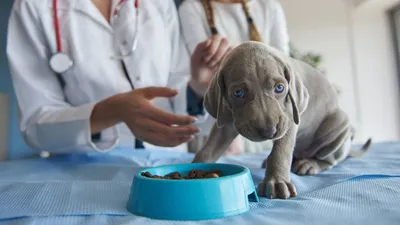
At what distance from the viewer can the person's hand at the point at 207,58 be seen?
69cm

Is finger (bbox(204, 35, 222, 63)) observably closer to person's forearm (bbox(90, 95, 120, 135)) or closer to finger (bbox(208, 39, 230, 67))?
finger (bbox(208, 39, 230, 67))

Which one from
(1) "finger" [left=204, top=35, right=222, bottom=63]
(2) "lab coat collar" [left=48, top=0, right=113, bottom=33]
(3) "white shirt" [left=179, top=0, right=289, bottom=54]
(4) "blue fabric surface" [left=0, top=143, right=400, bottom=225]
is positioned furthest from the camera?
(3) "white shirt" [left=179, top=0, right=289, bottom=54]

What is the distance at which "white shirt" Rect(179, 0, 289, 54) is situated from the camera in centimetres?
120

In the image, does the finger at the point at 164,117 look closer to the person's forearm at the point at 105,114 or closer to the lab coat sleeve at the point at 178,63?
the person's forearm at the point at 105,114

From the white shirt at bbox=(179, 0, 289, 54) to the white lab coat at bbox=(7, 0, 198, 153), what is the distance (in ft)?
0.35

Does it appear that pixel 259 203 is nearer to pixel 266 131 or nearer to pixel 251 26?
pixel 266 131

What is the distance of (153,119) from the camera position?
2.41 ft

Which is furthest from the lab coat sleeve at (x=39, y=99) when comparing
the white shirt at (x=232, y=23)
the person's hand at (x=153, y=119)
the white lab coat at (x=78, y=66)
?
the white shirt at (x=232, y=23)

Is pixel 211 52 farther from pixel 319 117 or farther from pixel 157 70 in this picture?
pixel 157 70

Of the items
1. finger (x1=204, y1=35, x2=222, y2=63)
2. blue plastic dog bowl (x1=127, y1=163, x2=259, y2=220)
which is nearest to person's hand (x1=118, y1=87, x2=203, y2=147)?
finger (x1=204, y1=35, x2=222, y2=63)

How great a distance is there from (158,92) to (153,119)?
0.19 ft

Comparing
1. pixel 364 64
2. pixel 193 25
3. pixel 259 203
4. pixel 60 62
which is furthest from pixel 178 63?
pixel 364 64

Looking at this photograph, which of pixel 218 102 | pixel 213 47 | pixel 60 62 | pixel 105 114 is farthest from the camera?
pixel 60 62

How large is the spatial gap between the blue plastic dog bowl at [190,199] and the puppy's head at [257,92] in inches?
3.1
